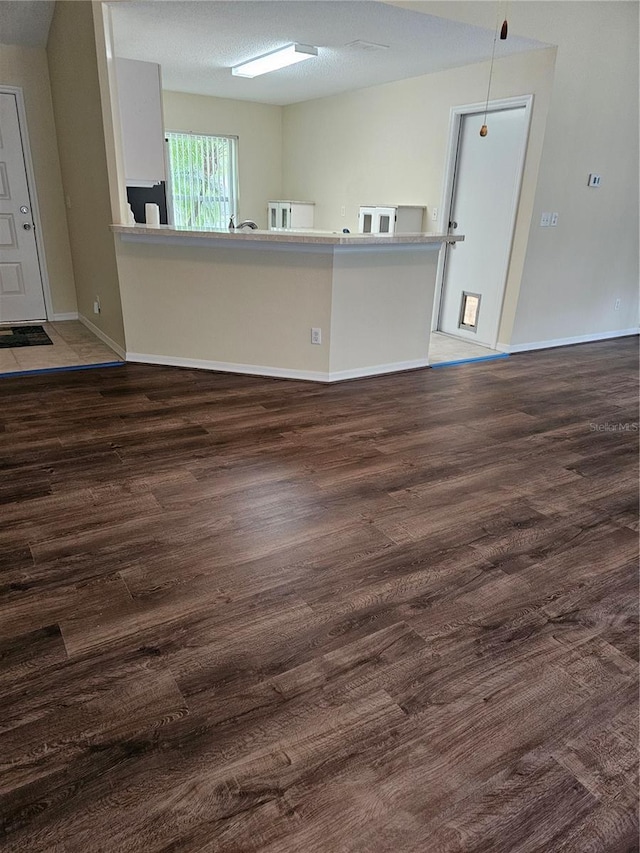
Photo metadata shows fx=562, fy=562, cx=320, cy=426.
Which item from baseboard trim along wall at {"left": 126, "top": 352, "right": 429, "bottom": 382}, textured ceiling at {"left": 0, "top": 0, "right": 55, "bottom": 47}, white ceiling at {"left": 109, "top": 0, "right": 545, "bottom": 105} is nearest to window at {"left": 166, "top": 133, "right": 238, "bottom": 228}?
white ceiling at {"left": 109, "top": 0, "right": 545, "bottom": 105}

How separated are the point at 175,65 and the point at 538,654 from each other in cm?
603

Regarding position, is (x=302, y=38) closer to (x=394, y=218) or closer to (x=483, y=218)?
(x=394, y=218)

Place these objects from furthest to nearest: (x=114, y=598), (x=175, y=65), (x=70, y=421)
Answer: (x=175, y=65) → (x=70, y=421) → (x=114, y=598)

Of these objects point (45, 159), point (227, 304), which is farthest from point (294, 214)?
point (227, 304)

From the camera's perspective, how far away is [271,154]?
26.0ft

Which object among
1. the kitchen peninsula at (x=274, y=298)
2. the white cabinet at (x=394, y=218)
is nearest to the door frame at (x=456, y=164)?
the white cabinet at (x=394, y=218)

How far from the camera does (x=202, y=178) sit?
768 centimetres

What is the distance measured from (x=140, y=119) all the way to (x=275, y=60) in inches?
63.7

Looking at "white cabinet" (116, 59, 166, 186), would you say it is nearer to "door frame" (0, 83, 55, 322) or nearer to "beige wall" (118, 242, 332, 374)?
"beige wall" (118, 242, 332, 374)

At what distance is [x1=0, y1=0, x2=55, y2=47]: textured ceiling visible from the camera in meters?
4.19

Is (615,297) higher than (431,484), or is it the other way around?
(615,297)

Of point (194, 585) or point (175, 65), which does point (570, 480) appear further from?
point (175, 65)

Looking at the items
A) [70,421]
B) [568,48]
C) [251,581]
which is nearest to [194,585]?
[251,581]

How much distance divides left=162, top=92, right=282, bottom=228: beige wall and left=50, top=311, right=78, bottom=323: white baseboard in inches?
113
